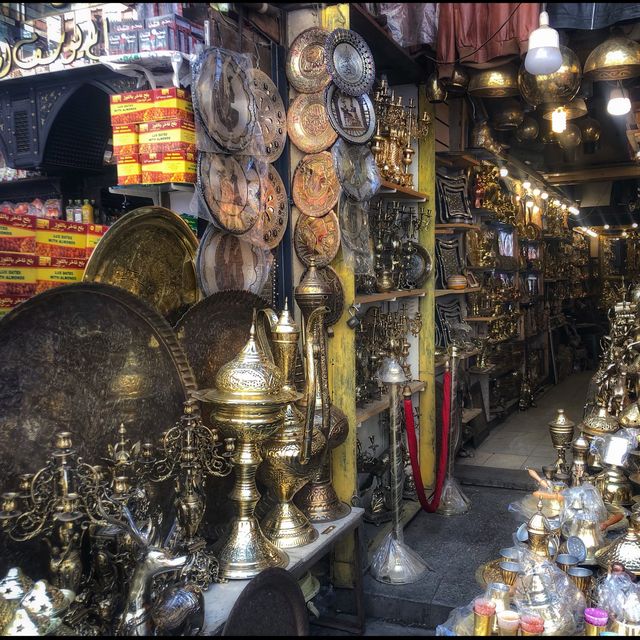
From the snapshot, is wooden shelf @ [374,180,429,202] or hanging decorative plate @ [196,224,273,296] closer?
hanging decorative plate @ [196,224,273,296]

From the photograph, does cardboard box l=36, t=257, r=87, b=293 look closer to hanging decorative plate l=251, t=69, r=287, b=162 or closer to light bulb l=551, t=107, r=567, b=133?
hanging decorative plate l=251, t=69, r=287, b=162

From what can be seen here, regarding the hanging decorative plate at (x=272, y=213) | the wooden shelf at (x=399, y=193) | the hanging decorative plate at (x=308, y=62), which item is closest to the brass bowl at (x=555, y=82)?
the wooden shelf at (x=399, y=193)

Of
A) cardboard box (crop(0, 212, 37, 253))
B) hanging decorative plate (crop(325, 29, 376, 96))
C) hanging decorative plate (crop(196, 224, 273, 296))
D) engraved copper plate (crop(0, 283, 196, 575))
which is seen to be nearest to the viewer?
engraved copper plate (crop(0, 283, 196, 575))

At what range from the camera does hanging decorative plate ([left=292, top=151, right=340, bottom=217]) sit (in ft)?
10.4

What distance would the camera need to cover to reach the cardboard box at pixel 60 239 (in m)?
2.11

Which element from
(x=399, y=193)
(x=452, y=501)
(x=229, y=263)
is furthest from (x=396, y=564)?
(x=399, y=193)

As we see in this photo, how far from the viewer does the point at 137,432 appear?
2.17 m

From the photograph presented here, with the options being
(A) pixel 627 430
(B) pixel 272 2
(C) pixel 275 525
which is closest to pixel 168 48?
(B) pixel 272 2

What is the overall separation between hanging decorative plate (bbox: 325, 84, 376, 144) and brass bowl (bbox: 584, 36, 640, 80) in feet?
4.86

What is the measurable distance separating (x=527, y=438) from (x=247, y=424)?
4.90 metres

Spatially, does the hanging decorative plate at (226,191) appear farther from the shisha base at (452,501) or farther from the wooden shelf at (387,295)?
the shisha base at (452,501)

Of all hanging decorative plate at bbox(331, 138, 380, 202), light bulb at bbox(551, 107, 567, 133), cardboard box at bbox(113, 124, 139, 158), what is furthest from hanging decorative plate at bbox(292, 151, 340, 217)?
light bulb at bbox(551, 107, 567, 133)

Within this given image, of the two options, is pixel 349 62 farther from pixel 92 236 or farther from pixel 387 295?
pixel 92 236

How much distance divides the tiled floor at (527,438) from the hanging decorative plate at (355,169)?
2944mm
